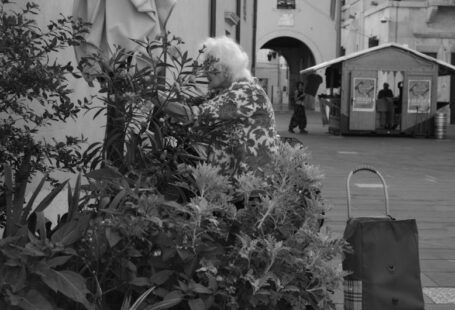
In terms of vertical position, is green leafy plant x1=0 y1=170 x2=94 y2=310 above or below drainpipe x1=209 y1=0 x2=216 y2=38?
below

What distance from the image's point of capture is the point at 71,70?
354cm

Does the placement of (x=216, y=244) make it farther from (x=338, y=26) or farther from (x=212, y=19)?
(x=338, y=26)

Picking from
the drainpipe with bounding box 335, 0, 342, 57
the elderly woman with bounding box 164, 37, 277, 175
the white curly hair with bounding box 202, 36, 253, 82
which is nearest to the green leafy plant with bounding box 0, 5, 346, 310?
the elderly woman with bounding box 164, 37, 277, 175

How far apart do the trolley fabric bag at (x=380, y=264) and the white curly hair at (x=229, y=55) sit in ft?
3.52

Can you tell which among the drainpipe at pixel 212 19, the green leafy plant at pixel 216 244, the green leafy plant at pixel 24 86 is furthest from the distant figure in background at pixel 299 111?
the green leafy plant at pixel 216 244

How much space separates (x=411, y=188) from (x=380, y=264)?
24.9 feet

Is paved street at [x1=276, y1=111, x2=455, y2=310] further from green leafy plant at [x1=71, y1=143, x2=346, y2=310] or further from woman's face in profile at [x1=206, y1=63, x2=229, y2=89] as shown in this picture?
green leafy plant at [x1=71, y1=143, x2=346, y2=310]

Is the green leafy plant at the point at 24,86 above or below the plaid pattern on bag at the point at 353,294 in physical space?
above

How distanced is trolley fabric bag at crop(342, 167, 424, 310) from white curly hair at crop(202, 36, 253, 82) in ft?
3.52

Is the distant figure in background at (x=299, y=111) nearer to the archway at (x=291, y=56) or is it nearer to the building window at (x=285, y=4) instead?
the building window at (x=285, y=4)

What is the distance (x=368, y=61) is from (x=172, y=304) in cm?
2039

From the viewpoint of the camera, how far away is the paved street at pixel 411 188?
606 cm

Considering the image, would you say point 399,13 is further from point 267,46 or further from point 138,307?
point 138,307

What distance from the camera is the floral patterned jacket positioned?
3445 millimetres
